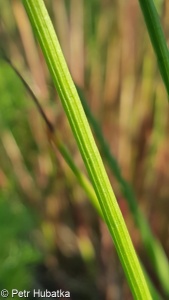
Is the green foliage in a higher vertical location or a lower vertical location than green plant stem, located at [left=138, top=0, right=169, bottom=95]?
higher

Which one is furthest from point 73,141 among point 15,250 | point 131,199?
point 131,199

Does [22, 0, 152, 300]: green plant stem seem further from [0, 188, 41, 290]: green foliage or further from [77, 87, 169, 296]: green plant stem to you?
[0, 188, 41, 290]: green foliage

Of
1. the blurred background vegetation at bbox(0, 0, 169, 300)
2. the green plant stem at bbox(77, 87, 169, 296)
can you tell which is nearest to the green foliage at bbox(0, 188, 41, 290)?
the blurred background vegetation at bbox(0, 0, 169, 300)

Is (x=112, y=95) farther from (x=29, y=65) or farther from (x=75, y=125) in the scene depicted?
(x=75, y=125)

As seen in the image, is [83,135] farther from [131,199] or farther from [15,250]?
[15,250]

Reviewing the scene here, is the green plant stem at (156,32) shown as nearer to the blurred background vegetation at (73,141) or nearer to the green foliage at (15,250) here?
the green foliage at (15,250)
